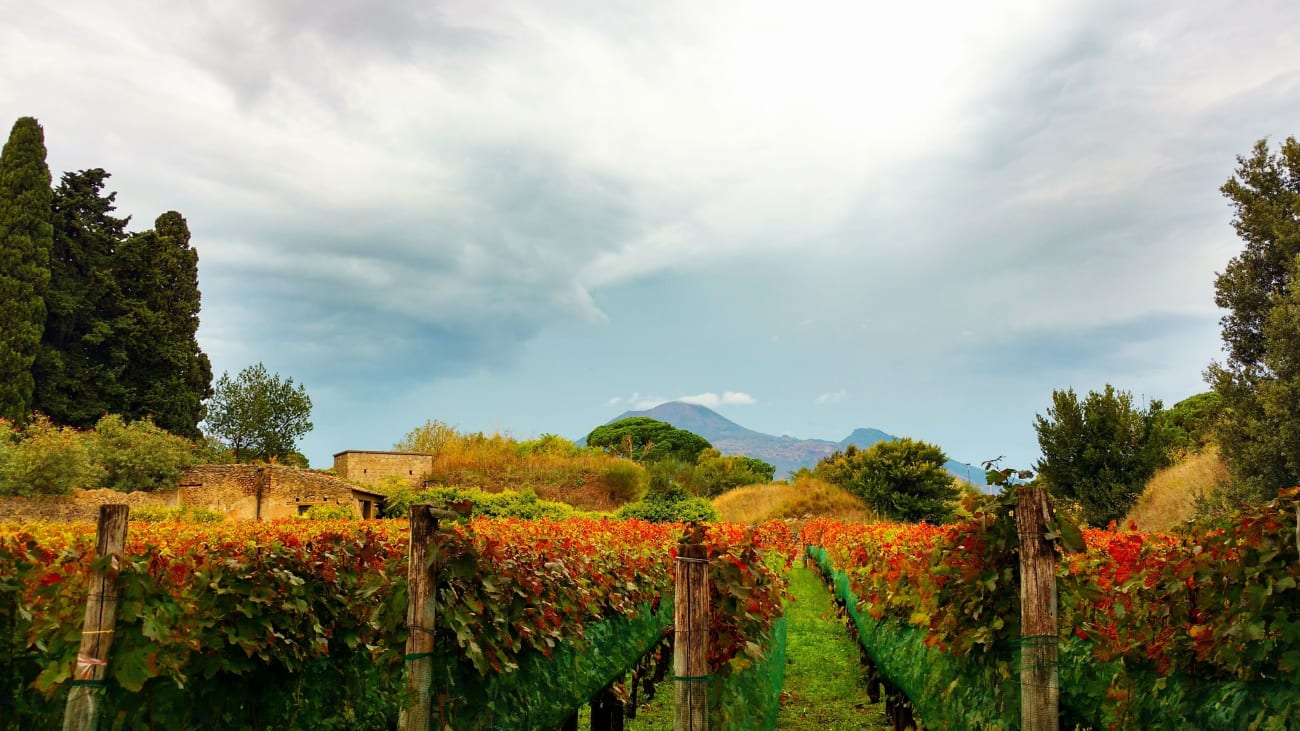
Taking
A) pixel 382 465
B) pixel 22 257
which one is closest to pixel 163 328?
pixel 22 257

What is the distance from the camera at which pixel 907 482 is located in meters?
28.9

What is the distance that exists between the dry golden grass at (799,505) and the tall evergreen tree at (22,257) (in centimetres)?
2616

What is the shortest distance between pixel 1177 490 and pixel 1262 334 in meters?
4.93

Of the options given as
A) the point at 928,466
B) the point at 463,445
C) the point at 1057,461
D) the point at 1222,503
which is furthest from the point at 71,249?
the point at 1222,503

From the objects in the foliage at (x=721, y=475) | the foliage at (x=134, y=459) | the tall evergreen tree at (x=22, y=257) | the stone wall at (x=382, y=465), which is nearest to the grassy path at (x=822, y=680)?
the foliage at (x=134, y=459)

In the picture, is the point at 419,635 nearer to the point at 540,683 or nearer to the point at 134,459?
the point at 540,683

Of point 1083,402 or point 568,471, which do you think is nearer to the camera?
point 1083,402

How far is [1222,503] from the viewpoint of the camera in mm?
19891

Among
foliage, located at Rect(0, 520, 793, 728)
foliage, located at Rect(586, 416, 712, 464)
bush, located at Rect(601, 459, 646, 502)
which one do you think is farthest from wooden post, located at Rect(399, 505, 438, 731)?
foliage, located at Rect(586, 416, 712, 464)

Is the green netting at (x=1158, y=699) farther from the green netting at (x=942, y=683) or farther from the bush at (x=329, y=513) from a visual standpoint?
the bush at (x=329, y=513)

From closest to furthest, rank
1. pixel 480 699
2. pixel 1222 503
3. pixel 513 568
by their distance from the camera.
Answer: pixel 480 699 < pixel 513 568 < pixel 1222 503

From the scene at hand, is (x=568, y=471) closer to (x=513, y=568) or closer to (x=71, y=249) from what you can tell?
(x=71, y=249)

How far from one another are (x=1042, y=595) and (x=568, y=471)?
2939 centimetres

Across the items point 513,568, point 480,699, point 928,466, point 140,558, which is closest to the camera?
point 140,558
